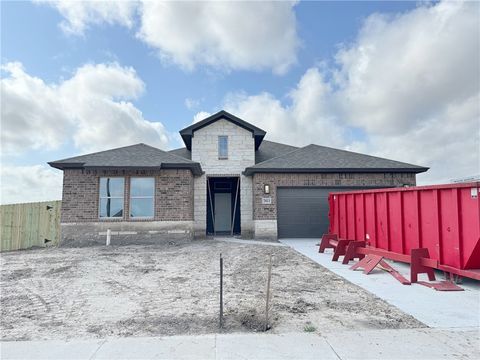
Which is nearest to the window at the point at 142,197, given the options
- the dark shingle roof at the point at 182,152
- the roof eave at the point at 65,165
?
the roof eave at the point at 65,165

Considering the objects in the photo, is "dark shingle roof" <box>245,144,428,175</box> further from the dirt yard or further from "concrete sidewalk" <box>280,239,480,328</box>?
"concrete sidewalk" <box>280,239,480,328</box>

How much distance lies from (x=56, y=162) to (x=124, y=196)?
10.4 ft

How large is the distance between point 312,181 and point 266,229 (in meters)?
3.29

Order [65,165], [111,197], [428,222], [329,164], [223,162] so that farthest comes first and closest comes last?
[223,162] < [329,164] < [111,197] < [65,165] < [428,222]

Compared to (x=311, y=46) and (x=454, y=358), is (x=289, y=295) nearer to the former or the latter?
(x=454, y=358)

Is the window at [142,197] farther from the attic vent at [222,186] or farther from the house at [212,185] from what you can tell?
the attic vent at [222,186]

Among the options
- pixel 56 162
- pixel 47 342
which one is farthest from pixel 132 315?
pixel 56 162

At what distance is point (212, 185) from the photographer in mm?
18453

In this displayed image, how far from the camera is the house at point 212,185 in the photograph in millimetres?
13922

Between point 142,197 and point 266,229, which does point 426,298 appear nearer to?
point 266,229

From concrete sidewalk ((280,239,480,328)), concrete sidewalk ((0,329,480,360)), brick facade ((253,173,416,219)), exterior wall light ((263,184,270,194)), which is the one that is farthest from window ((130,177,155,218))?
concrete sidewalk ((0,329,480,360))

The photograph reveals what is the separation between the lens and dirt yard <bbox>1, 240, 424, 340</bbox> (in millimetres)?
4609

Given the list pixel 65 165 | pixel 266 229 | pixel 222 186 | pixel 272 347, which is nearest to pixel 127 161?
pixel 65 165

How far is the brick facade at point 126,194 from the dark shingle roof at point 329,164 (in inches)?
139
